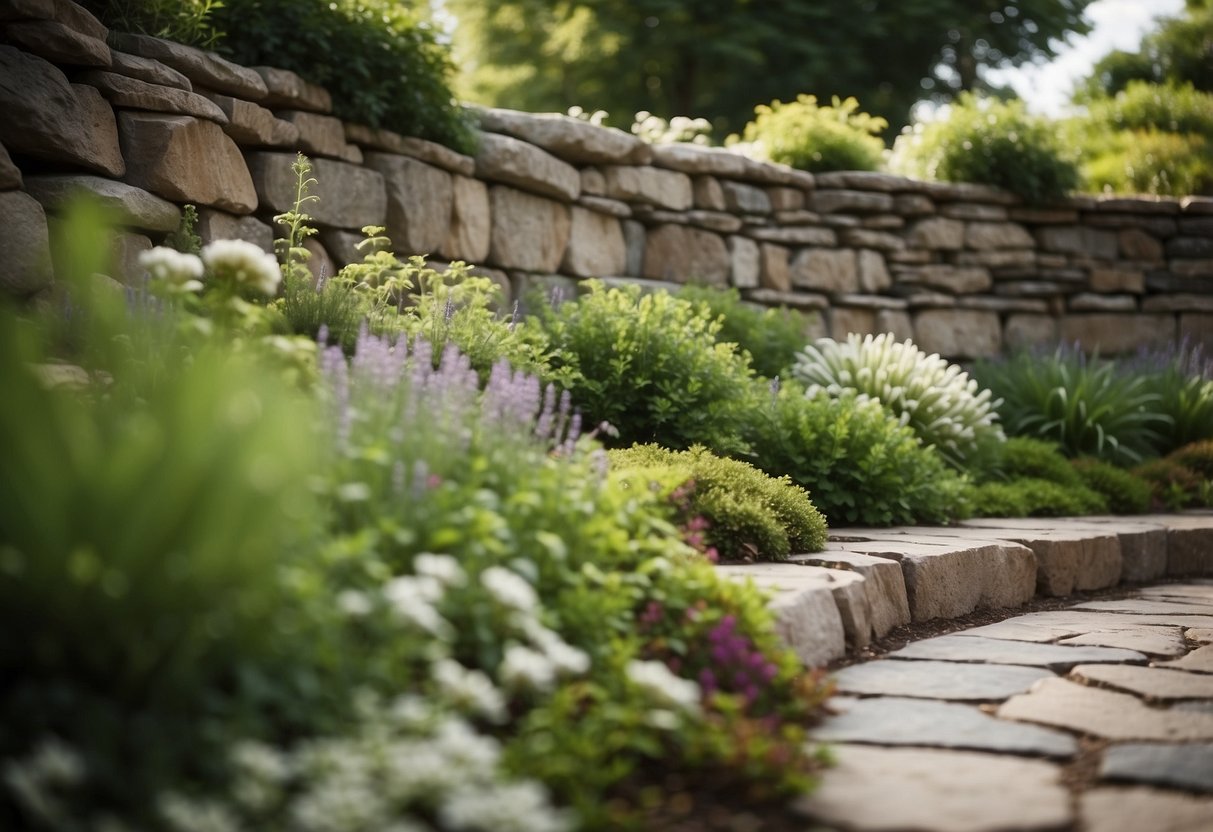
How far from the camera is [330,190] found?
522 centimetres

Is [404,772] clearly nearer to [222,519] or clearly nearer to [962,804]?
[222,519]

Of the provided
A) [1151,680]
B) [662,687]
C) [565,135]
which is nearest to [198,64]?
[565,135]

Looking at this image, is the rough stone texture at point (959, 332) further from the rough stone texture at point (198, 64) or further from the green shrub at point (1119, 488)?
the rough stone texture at point (198, 64)

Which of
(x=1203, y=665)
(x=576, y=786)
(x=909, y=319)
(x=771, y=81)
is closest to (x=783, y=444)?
(x=1203, y=665)

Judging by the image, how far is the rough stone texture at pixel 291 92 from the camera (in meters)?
4.94

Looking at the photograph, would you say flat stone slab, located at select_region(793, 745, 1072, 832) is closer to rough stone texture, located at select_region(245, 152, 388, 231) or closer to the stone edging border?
the stone edging border

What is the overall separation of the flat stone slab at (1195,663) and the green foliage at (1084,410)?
12.2ft

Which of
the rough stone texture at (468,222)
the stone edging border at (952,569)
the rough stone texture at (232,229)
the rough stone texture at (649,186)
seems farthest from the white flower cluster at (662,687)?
the rough stone texture at (649,186)

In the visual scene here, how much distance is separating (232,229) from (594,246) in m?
2.67

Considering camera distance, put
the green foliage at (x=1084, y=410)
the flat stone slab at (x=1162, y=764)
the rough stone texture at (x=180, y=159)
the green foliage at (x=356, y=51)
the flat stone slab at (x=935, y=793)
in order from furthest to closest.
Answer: the green foliage at (x=1084, y=410) → the green foliage at (x=356, y=51) → the rough stone texture at (x=180, y=159) → the flat stone slab at (x=1162, y=764) → the flat stone slab at (x=935, y=793)

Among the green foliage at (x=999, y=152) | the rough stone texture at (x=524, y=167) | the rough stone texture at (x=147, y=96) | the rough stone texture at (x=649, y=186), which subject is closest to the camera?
the rough stone texture at (x=147, y=96)

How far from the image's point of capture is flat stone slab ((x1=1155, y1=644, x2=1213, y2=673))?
3.35 m

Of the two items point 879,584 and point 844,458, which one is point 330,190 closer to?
point 844,458

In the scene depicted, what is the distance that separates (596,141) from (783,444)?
8.58 ft
